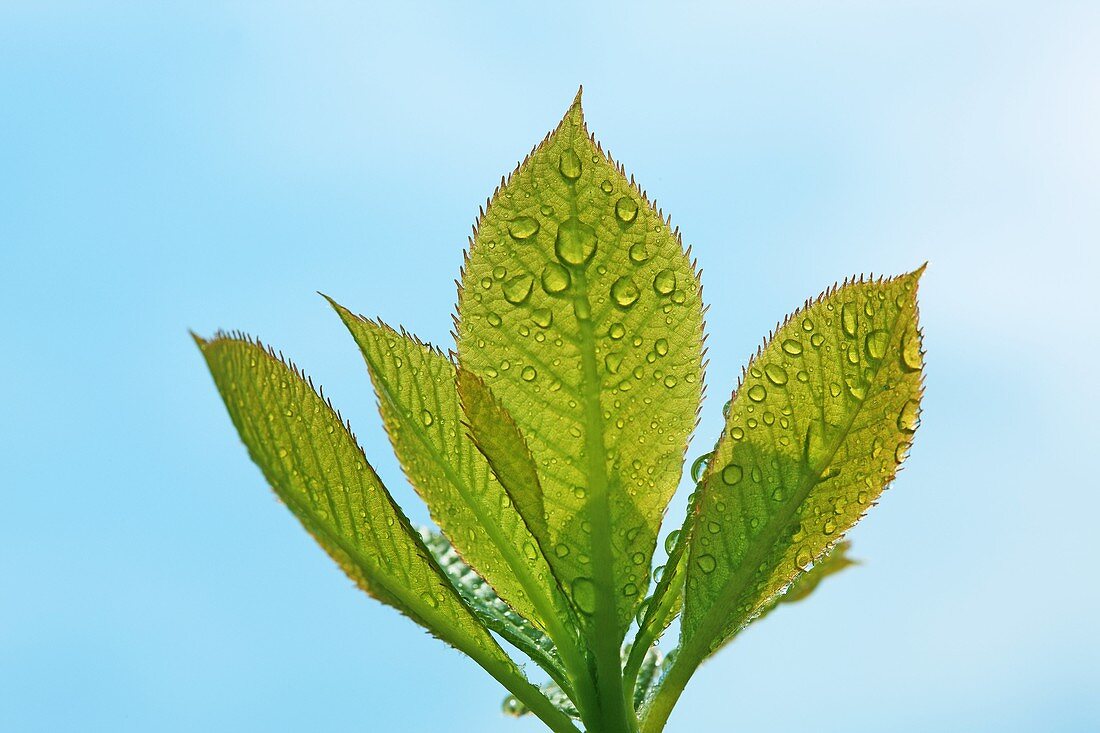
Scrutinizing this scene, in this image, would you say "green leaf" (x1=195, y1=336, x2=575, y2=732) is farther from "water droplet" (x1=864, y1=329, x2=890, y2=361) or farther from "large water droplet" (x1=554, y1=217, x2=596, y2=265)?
"water droplet" (x1=864, y1=329, x2=890, y2=361)

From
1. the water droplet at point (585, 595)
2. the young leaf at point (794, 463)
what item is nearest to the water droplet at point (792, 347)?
the young leaf at point (794, 463)

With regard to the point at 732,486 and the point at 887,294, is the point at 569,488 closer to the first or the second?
the point at 732,486

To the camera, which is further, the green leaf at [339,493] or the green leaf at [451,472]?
the green leaf at [451,472]

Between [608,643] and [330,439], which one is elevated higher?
[330,439]

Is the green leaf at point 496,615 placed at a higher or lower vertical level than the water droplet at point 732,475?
lower

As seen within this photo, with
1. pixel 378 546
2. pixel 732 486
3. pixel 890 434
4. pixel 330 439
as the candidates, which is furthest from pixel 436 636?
pixel 890 434

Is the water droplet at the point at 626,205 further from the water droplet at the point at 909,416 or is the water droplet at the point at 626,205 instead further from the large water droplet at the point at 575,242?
the water droplet at the point at 909,416

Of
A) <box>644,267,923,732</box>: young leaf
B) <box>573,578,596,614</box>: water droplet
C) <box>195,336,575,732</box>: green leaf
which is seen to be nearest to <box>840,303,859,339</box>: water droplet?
<box>644,267,923,732</box>: young leaf
